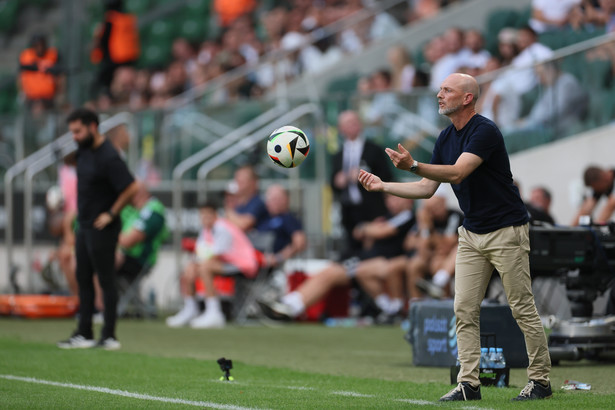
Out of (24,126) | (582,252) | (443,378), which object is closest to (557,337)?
→ (582,252)

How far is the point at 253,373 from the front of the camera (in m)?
9.41

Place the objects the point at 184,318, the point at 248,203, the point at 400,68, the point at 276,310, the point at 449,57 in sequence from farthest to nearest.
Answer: the point at 400,68 < the point at 449,57 < the point at 248,203 < the point at 184,318 < the point at 276,310

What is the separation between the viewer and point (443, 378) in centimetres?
905

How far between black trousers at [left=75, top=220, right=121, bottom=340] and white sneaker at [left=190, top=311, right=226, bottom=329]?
3911mm

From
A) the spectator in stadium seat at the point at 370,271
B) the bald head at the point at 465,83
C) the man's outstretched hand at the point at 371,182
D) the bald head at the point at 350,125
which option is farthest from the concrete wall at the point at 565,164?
the man's outstretched hand at the point at 371,182

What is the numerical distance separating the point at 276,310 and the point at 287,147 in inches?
270

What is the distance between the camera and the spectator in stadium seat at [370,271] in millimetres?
15648

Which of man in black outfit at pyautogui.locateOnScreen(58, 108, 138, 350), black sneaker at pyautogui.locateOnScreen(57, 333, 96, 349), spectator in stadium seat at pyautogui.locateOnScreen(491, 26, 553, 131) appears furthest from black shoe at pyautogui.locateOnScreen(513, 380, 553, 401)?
spectator in stadium seat at pyautogui.locateOnScreen(491, 26, 553, 131)

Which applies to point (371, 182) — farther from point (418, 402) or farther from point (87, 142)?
point (87, 142)

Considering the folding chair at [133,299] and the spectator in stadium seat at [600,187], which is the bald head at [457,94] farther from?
the folding chair at [133,299]

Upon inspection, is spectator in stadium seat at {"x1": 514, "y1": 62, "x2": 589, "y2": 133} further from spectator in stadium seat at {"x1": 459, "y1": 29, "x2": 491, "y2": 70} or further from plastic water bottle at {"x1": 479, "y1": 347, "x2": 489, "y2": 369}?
plastic water bottle at {"x1": 479, "y1": 347, "x2": 489, "y2": 369}

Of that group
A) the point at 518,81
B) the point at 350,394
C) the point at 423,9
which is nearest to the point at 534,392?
the point at 350,394

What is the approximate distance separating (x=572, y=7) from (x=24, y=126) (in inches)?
364

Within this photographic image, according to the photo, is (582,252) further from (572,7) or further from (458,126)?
(572,7)
